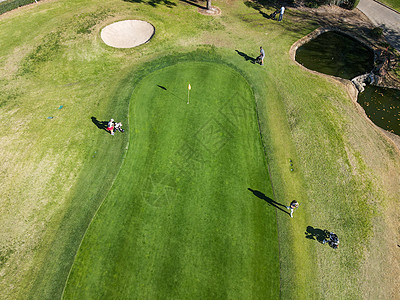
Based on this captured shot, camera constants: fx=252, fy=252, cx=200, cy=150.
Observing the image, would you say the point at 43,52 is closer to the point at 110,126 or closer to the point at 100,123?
the point at 100,123

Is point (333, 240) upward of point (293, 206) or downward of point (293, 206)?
downward

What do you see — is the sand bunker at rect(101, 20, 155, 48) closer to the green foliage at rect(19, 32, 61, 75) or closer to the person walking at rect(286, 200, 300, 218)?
the green foliage at rect(19, 32, 61, 75)

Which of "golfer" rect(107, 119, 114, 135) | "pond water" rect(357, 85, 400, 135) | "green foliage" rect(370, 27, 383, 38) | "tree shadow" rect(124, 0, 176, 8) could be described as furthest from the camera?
"tree shadow" rect(124, 0, 176, 8)

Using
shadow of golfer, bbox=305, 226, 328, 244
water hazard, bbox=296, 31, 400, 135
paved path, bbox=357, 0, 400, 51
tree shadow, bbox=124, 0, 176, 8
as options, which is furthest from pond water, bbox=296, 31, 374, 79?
shadow of golfer, bbox=305, 226, 328, 244

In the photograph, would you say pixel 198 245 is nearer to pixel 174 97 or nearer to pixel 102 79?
pixel 174 97

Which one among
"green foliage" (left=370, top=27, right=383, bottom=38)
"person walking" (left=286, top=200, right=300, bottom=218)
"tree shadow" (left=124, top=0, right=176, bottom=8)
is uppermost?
"green foliage" (left=370, top=27, right=383, bottom=38)

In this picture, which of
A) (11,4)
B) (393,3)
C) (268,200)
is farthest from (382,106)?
(11,4)
